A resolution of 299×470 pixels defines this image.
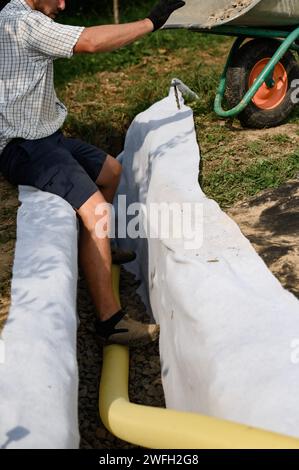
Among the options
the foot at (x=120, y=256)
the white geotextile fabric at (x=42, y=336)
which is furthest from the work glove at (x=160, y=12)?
the foot at (x=120, y=256)

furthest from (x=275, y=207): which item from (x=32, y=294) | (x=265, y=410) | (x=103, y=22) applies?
(x=103, y=22)

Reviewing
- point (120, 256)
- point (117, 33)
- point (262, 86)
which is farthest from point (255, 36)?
point (120, 256)

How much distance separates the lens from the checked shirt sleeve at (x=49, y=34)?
334 cm

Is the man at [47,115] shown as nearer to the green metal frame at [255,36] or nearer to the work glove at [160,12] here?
the work glove at [160,12]

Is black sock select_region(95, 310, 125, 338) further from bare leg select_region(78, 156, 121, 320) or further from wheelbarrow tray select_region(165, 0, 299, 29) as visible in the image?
wheelbarrow tray select_region(165, 0, 299, 29)

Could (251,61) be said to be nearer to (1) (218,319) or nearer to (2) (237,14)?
(2) (237,14)

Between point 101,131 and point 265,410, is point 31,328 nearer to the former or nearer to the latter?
point 265,410

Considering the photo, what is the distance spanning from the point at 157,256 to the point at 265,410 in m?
1.57

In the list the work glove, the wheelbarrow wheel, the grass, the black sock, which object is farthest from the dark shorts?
the wheelbarrow wheel

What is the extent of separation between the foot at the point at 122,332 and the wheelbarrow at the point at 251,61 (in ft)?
5.85

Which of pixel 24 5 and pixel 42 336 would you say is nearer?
pixel 42 336

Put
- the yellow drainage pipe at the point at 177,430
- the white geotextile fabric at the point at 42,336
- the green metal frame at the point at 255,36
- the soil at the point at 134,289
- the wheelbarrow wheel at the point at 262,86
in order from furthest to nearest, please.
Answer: the wheelbarrow wheel at the point at 262,86
the green metal frame at the point at 255,36
the soil at the point at 134,289
the white geotextile fabric at the point at 42,336
the yellow drainage pipe at the point at 177,430

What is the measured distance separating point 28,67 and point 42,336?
61.2 inches

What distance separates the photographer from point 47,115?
12.3 ft
